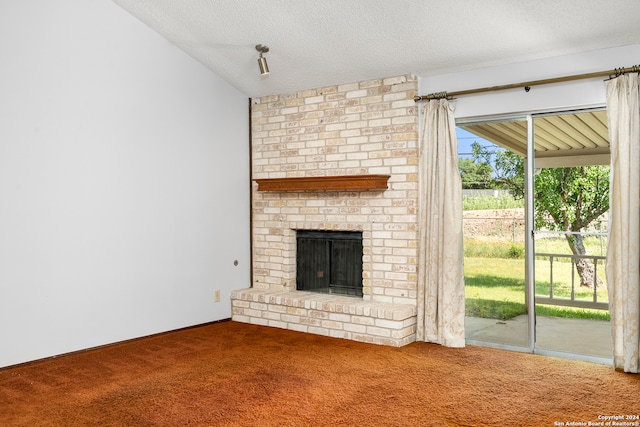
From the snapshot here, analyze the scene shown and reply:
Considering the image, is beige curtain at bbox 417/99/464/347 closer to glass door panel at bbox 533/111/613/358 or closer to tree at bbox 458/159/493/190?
tree at bbox 458/159/493/190

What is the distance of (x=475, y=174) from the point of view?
471 cm

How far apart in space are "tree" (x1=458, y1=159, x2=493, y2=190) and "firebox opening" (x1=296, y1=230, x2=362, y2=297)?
3.80ft

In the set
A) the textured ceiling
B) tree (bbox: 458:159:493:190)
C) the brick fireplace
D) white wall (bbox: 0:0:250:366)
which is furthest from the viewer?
the brick fireplace

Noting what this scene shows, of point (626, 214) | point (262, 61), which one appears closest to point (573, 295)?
point (626, 214)

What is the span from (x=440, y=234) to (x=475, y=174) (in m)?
0.62

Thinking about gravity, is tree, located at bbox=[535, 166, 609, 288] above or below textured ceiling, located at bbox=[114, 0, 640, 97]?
below

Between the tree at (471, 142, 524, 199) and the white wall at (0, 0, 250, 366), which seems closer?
the white wall at (0, 0, 250, 366)

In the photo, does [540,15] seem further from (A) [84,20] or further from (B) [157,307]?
(B) [157,307]

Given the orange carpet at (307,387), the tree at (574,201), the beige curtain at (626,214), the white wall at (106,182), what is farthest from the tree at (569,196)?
the white wall at (106,182)

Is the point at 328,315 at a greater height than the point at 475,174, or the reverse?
the point at 475,174

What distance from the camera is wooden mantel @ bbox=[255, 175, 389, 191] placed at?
4.95m

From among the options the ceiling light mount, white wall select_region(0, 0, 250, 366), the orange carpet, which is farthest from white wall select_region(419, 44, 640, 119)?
white wall select_region(0, 0, 250, 366)

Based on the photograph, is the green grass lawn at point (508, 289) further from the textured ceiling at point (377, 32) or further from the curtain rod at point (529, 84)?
the textured ceiling at point (377, 32)

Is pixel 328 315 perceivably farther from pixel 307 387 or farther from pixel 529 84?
pixel 529 84
